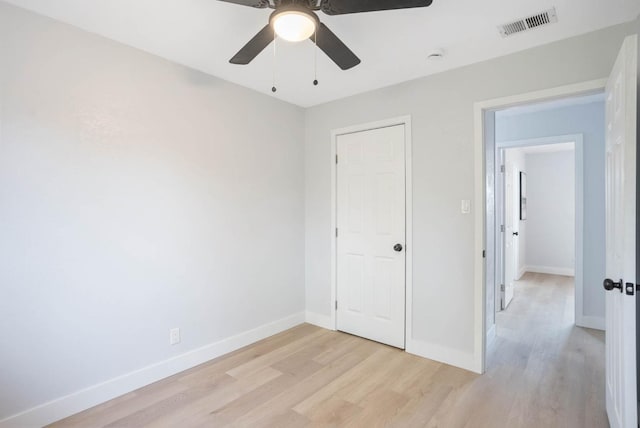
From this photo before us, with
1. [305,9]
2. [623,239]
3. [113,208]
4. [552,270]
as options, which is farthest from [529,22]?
[552,270]

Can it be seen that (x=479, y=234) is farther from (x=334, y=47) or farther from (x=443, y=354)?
(x=334, y=47)

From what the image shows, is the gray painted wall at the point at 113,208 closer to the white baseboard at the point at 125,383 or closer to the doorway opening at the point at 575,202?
the white baseboard at the point at 125,383

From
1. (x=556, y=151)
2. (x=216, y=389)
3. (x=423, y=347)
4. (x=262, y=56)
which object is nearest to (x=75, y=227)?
(x=216, y=389)

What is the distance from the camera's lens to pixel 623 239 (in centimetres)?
159

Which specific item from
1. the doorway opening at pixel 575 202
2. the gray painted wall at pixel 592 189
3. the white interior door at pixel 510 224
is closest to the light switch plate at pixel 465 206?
the doorway opening at pixel 575 202

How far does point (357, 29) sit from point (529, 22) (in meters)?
1.09

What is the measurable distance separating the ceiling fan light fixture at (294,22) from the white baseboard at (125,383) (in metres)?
2.55

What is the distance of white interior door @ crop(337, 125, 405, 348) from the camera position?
3.17 metres

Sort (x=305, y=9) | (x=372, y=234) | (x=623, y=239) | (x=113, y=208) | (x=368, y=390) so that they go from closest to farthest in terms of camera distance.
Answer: (x=305, y=9) < (x=623, y=239) < (x=113, y=208) < (x=368, y=390) < (x=372, y=234)

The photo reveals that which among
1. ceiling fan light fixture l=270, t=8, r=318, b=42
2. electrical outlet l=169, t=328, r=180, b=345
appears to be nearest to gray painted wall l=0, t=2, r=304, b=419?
electrical outlet l=169, t=328, r=180, b=345

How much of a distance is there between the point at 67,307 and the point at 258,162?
196 cm

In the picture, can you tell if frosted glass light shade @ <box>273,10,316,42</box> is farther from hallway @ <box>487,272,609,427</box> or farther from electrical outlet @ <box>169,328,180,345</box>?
hallway @ <box>487,272,609,427</box>

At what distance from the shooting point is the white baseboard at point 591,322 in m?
3.61

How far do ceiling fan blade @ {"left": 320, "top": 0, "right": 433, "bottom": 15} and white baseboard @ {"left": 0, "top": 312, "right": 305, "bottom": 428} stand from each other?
274 cm
